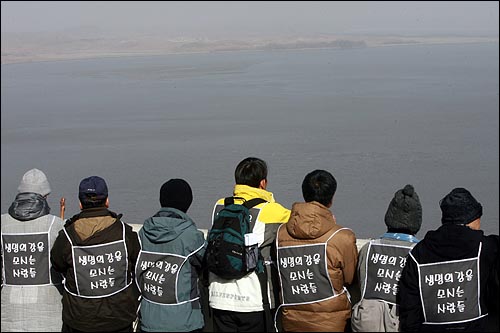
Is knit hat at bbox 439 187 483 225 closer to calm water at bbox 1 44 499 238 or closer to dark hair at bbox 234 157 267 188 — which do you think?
dark hair at bbox 234 157 267 188

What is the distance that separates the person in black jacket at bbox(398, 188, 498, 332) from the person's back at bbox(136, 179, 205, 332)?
0.78 metres

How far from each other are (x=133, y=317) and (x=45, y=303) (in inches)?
14.6

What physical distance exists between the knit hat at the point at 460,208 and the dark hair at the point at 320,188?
397 mm

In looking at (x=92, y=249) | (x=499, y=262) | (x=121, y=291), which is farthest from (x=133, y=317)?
(x=499, y=262)

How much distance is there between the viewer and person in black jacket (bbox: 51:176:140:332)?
8.73 ft

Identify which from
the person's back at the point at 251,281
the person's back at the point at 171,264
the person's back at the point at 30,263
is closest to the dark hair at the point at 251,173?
the person's back at the point at 251,281

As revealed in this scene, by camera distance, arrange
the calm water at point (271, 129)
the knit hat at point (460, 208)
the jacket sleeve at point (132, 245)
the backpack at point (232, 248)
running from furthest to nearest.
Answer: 1. the calm water at point (271, 129)
2. the jacket sleeve at point (132, 245)
3. the backpack at point (232, 248)
4. the knit hat at point (460, 208)

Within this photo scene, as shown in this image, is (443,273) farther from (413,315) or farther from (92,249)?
(92,249)

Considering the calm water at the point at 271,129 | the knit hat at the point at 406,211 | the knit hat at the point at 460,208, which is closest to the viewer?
the knit hat at the point at 460,208

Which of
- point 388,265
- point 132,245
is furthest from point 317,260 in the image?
point 132,245

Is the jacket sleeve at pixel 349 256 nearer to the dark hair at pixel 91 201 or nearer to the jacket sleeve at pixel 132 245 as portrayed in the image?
the jacket sleeve at pixel 132 245

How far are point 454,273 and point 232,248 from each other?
768mm

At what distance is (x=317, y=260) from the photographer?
2520mm

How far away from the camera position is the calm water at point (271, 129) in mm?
6105
